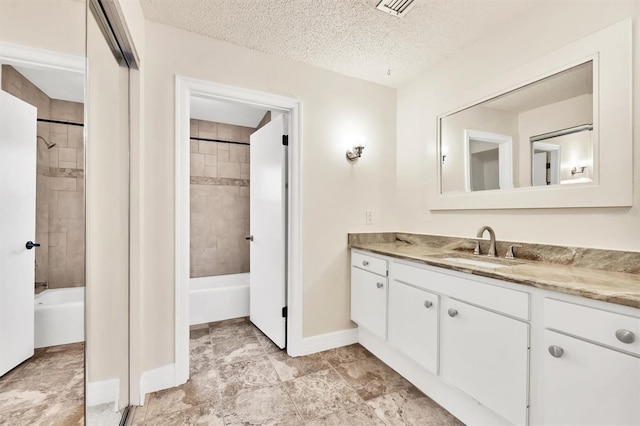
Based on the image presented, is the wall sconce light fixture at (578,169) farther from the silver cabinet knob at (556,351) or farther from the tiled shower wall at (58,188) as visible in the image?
the tiled shower wall at (58,188)

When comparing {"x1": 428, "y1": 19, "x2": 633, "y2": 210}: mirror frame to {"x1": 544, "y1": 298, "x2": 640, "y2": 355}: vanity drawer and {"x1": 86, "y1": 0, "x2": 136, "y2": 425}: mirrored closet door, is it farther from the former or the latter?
{"x1": 86, "y1": 0, "x2": 136, "y2": 425}: mirrored closet door

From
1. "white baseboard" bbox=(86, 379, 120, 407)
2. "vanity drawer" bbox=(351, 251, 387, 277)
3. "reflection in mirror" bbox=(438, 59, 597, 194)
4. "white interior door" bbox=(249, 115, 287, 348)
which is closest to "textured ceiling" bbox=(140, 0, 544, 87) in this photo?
"reflection in mirror" bbox=(438, 59, 597, 194)

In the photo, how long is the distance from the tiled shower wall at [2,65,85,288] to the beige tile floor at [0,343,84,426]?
208 mm

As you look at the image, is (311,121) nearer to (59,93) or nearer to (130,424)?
(59,93)

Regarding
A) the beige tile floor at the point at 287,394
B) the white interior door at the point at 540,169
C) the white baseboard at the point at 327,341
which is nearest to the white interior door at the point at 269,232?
the white baseboard at the point at 327,341

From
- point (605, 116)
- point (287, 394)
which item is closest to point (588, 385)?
point (605, 116)

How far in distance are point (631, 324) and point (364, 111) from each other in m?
2.20

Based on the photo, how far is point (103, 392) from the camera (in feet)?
4.18

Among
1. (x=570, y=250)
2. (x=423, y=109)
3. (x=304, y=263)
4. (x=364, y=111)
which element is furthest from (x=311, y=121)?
(x=570, y=250)

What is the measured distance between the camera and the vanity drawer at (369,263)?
2135mm

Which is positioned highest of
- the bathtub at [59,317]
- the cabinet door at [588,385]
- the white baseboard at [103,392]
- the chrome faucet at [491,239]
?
the chrome faucet at [491,239]

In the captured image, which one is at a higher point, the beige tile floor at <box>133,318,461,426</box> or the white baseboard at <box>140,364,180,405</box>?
the white baseboard at <box>140,364,180,405</box>

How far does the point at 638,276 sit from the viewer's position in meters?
1.31

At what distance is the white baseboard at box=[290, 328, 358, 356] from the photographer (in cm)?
237
